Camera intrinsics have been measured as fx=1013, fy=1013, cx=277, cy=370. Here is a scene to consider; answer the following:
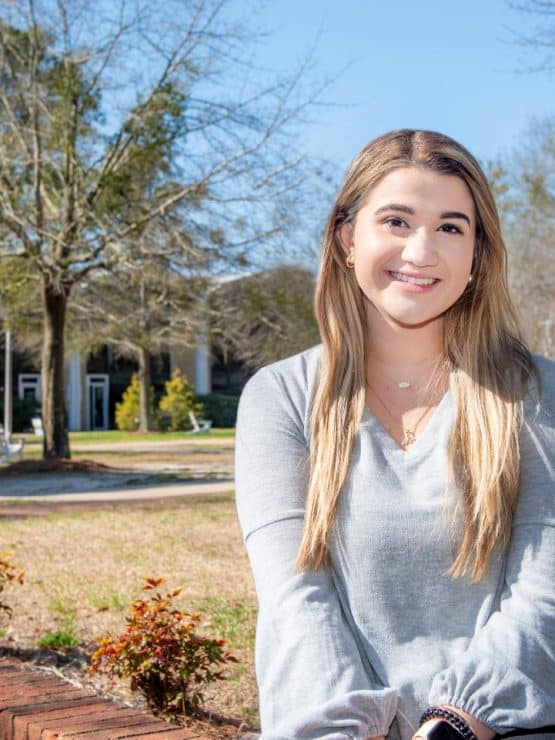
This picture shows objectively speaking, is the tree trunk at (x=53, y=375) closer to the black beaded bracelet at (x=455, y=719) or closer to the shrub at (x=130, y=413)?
the black beaded bracelet at (x=455, y=719)

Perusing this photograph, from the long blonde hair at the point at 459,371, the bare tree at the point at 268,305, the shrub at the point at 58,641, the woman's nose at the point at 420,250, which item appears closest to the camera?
the long blonde hair at the point at 459,371

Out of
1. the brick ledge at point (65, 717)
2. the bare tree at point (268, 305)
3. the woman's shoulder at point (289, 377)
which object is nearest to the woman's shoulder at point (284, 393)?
the woman's shoulder at point (289, 377)

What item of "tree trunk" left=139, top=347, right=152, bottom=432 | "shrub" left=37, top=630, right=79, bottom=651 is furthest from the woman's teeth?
"tree trunk" left=139, top=347, right=152, bottom=432

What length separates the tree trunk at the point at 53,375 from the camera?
18.1 m

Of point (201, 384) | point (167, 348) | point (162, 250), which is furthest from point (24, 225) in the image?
point (201, 384)

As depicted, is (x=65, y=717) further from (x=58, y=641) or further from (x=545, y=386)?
(x=58, y=641)

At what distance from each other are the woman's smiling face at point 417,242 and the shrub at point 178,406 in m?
36.2

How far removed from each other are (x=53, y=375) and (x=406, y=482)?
→ 1695 centimetres

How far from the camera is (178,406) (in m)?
38.4

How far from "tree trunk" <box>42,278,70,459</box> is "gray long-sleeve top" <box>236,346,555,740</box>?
1634 centimetres

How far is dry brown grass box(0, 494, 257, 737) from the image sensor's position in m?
5.29

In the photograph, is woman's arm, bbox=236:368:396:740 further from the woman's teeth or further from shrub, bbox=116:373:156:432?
shrub, bbox=116:373:156:432

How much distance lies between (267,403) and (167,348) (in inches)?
1490

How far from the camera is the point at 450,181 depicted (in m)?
2.03
